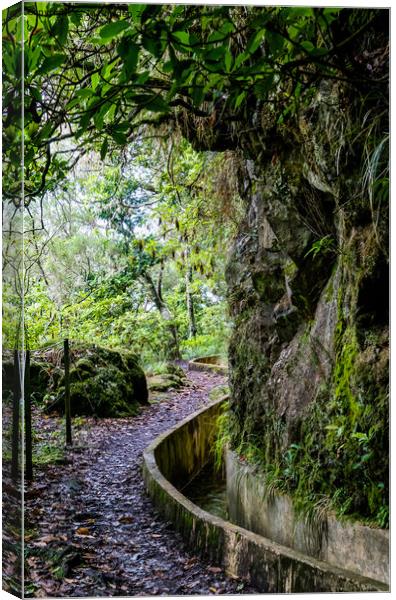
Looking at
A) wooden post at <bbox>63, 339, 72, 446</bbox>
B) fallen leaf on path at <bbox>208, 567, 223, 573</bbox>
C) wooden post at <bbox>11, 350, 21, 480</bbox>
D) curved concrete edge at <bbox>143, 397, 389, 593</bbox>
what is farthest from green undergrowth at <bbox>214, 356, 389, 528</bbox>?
wooden post at <bbox>11, 350, 21, 480</bbox>

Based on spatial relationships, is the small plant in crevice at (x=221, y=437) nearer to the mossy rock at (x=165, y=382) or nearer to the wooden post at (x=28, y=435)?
the mossy rock at (x=165, y=382)

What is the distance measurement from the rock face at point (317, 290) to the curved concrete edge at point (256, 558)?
292 mm

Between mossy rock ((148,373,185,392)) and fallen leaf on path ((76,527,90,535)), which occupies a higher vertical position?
mossy rock ((148,373,185,392))

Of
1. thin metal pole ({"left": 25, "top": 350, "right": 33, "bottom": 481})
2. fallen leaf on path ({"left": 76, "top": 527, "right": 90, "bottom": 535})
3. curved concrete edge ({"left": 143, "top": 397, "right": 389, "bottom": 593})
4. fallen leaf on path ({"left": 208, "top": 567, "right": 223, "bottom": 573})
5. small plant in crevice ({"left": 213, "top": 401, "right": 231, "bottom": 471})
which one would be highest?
thin metal pole ({"left": 25, "top": 350, "right": 33, "bottom": 481})

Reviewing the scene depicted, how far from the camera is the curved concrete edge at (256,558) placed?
92.8 inches

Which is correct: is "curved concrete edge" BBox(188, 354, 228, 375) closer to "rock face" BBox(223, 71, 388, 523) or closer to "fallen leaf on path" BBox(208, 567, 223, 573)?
"rock face" BBox(223, 71, 388, 523)

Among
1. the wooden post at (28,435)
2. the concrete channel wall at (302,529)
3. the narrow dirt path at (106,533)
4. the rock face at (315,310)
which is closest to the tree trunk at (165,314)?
the narrow dirt path at (106,533)

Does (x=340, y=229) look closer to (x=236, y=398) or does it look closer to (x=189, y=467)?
(x=236, y=398)

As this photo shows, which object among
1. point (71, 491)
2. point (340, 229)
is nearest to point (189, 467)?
point (71, 491)

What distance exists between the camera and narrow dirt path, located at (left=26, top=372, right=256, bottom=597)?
2461 millimetres

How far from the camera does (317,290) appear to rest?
3072mm

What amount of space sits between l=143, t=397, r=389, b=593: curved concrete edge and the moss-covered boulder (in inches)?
24.9

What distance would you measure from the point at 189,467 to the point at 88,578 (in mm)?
1647

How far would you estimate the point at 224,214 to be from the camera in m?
3.51
